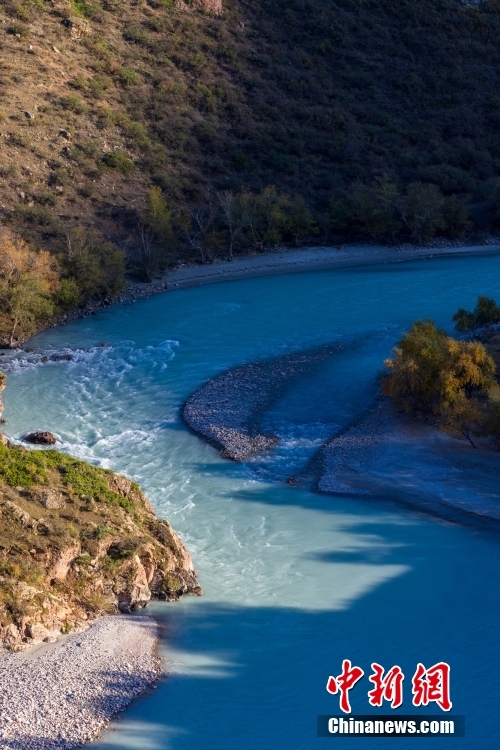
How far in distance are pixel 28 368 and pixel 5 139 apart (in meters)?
22.5

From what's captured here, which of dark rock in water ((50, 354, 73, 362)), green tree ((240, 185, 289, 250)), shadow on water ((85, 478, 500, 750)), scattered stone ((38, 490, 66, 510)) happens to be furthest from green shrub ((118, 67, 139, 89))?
scattered stone ((38, 490, 66, 510))

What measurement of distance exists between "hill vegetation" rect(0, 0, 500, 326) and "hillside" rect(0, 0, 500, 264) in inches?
5.7

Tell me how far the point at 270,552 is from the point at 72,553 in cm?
601

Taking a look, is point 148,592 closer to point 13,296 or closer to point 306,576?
point 306,576

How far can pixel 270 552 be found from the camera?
2412cm

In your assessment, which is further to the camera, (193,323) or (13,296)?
(193,323)

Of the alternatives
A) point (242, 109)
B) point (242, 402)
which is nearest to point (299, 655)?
point (242, 402)

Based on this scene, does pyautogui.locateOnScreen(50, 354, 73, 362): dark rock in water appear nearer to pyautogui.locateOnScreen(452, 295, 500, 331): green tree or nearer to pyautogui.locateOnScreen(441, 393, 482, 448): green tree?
pyautogui.locateOnScreen(452, 295, 500, 331): green tree

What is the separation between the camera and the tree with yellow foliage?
42.2 metres

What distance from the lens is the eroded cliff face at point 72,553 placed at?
63.5 ft

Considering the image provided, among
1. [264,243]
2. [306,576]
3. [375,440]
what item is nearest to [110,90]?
[264,243]

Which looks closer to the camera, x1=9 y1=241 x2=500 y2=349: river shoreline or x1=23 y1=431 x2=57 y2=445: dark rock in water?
x1=23 y1=431 x2=57 y2=445: dark rock in water

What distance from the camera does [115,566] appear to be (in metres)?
21.0

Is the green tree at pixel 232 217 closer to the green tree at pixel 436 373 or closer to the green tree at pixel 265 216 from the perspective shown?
the green tree at pixel 265 216
